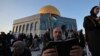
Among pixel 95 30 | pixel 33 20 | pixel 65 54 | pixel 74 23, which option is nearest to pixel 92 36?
pixel 95 30

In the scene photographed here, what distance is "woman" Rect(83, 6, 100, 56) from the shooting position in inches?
172

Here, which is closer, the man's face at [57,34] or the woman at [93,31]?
the man's face at [57,34]

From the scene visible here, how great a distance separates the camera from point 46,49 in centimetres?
338

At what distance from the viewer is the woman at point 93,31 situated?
14.3 ft

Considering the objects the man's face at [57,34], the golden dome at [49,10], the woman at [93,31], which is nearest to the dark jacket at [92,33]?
the woman at [93,31]

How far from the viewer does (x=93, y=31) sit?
446cm

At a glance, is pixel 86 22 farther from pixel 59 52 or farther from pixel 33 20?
pixel 33 20

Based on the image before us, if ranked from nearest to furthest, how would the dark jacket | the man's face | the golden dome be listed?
the man's face → the dark jacket → the golden dome

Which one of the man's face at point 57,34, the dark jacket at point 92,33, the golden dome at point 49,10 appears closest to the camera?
the man's face at point 57,34

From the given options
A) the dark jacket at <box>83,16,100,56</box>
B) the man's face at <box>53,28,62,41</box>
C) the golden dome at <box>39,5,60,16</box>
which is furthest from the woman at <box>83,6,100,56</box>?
the golden dome at <box>39,5,60,16</box>

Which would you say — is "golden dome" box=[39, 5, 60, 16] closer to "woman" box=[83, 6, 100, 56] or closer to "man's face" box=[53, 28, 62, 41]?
"woman" box=[83, 6, 100, 56]

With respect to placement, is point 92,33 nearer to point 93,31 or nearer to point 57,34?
point 93,31

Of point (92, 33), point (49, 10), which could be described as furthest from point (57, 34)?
point (49, 10)

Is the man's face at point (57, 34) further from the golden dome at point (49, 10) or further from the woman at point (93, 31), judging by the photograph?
the golden dome at point (49, 10)
